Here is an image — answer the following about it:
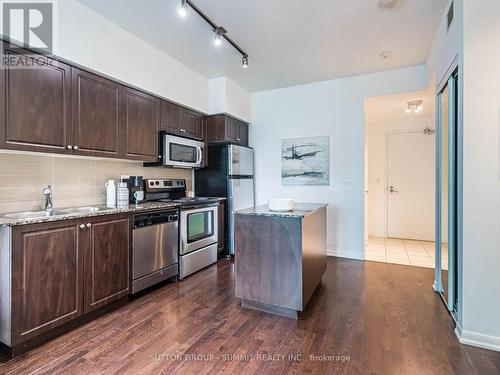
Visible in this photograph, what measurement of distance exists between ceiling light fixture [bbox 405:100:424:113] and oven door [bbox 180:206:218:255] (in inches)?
137

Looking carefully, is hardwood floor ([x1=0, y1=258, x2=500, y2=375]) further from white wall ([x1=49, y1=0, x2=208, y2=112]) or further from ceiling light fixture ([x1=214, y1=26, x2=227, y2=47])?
ceiling light fixture ([x1=214, y1=26, x2=227, y2=47])

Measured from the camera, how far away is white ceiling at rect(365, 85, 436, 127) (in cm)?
390

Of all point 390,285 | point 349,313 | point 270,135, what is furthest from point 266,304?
point 270,135

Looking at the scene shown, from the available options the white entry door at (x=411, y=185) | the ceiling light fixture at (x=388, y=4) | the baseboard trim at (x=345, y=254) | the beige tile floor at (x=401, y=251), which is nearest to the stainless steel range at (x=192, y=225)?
the baseboard trim at (x=345, y=254)

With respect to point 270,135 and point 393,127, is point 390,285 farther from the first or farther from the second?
point 393,127

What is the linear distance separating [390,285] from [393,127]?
11.9 ft

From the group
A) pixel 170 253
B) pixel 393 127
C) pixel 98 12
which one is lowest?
pixel 170 253

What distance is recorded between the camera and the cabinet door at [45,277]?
1.75 meters

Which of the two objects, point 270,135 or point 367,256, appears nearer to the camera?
point 367,256

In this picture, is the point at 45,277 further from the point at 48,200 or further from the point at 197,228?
the point at 197,228

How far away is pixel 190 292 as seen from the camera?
2820mm

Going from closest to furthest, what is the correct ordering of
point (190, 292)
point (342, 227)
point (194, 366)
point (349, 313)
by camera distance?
point (194, 366) < point (349, 313) < point (190, 292) < point (342, 227)

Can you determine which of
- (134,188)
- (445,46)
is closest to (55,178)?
(134,188)

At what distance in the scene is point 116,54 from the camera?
267cm
